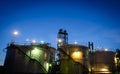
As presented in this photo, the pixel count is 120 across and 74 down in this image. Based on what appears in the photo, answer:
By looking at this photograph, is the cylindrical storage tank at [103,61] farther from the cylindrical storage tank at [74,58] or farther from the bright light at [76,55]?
the bright light at [76,55]

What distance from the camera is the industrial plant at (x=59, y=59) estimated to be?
124 ft

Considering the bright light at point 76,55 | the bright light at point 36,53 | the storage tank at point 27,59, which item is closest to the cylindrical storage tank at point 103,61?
the bright light at point 76,55

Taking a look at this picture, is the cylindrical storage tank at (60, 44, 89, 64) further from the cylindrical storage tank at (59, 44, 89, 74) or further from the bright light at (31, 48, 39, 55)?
the bright light at (31, 48, 39, 55)

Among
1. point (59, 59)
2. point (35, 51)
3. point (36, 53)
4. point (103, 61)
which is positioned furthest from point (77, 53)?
point (35, 51)

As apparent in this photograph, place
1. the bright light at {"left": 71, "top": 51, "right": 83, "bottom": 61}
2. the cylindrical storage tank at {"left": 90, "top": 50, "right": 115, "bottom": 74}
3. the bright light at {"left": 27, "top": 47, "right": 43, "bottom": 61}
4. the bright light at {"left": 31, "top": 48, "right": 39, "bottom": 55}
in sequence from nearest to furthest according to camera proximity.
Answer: the bright light at {"left": 71, "top": 51, "right": 83, "bottom": 61}
the bright light at {"left": 27, "top": 47, "right": 43, "bottom": 61}
the bright light at {"left": 31, "top": 48, "right": 39, "bottom": 55}
the cylindrical storage tank at {"left": 90, "top": 50, "right": 115, "bottom": 74}

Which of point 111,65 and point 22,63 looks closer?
point 22,63

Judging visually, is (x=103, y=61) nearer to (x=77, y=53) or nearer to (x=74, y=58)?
(x=77, y=53)

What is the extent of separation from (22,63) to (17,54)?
2611 mm

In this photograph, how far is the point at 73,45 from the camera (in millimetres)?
40969

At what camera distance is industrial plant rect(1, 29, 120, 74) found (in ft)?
124

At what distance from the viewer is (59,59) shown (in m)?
40.9

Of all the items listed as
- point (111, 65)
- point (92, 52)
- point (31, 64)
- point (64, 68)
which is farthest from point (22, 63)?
point (111, 65)

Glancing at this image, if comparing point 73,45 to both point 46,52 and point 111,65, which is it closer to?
point 46,52

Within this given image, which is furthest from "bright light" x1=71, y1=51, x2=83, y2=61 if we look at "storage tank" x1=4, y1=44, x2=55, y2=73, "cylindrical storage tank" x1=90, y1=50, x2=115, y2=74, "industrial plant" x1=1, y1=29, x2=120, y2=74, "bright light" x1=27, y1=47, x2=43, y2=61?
"bright light" x1=27, y1=47, x2=43, y2=61
